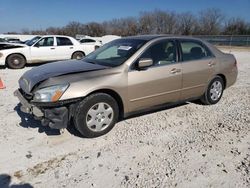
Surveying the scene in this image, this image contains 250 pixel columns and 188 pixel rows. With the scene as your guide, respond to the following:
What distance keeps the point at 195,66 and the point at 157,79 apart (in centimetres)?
102

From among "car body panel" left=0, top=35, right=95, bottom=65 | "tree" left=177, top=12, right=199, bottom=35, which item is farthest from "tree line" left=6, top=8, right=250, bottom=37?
"car body panel" left=0, top=35, right=95, bottom=65

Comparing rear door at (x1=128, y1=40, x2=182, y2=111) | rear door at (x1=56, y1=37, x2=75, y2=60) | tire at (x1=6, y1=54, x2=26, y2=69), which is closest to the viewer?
rear door at (x1=128, y1=40, x2=182, y2=111)

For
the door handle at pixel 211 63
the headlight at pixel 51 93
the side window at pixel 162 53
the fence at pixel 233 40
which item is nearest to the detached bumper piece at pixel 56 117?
the headlight at pixel 51 93

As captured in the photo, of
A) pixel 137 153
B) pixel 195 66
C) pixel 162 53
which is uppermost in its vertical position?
pixel 162 53

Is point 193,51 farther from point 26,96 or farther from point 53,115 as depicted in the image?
point 26,96

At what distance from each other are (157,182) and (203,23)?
188 ft

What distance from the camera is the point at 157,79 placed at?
166 inches

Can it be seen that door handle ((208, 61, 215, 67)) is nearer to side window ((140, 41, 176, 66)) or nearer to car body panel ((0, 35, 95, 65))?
side window ((140, 41, 176, 66))

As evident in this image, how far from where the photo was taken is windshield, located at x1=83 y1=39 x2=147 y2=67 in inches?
162

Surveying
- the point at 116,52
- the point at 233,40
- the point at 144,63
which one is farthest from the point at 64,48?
the point at 233,40

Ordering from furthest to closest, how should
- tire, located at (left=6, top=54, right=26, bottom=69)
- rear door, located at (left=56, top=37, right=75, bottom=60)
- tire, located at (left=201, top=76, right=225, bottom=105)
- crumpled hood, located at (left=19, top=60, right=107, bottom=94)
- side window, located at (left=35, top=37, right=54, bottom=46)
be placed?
1. rear door, located at (left=56, top=37, right=75, bottom=60)
2. side window, located at (left=35, top=37, right=54, bottom=46)
3. tire, located at (left=6, top=54, right=26, bottom=69)
4. tire, located at (left=201, top=76, right=225, bottom=105)
5. crumpled hood, located at (left=19, top=60, right=107, bottom=94)

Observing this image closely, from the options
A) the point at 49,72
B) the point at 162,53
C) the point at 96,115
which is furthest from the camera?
the point at 162,53

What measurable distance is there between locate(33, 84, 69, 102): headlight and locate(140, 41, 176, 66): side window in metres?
1.49

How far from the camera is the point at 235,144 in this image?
3664 mm
